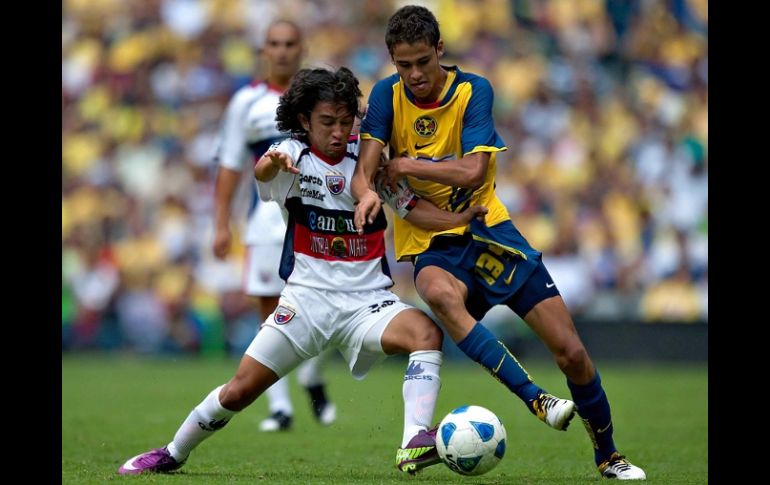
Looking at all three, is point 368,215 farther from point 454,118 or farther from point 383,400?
point 383,400

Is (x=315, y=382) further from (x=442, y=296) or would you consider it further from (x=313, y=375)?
(x=442, y=296)

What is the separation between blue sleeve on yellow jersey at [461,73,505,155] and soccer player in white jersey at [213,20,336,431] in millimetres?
2715

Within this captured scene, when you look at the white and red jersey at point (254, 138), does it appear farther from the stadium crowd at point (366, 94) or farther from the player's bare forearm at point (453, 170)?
the stadium crowd at point (366, 94)

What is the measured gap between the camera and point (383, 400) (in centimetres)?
1109

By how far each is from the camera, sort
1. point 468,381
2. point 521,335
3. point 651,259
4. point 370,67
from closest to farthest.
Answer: point 468,381 → point 521,335 → point 651,259 → point 370,67

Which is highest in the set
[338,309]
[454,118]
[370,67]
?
[370,67]

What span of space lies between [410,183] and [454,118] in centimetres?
42

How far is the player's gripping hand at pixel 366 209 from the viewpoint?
5535mm

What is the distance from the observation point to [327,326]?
5879 mm

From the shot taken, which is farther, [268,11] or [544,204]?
[268,11]

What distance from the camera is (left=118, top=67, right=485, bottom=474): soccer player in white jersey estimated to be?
573 cm

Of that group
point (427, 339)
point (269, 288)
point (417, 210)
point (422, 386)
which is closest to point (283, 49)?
point (269, 288)

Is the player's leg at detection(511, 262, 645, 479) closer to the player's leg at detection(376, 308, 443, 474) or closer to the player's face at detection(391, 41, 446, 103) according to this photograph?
the player's leg at detection(376, 308, 443, 474)
